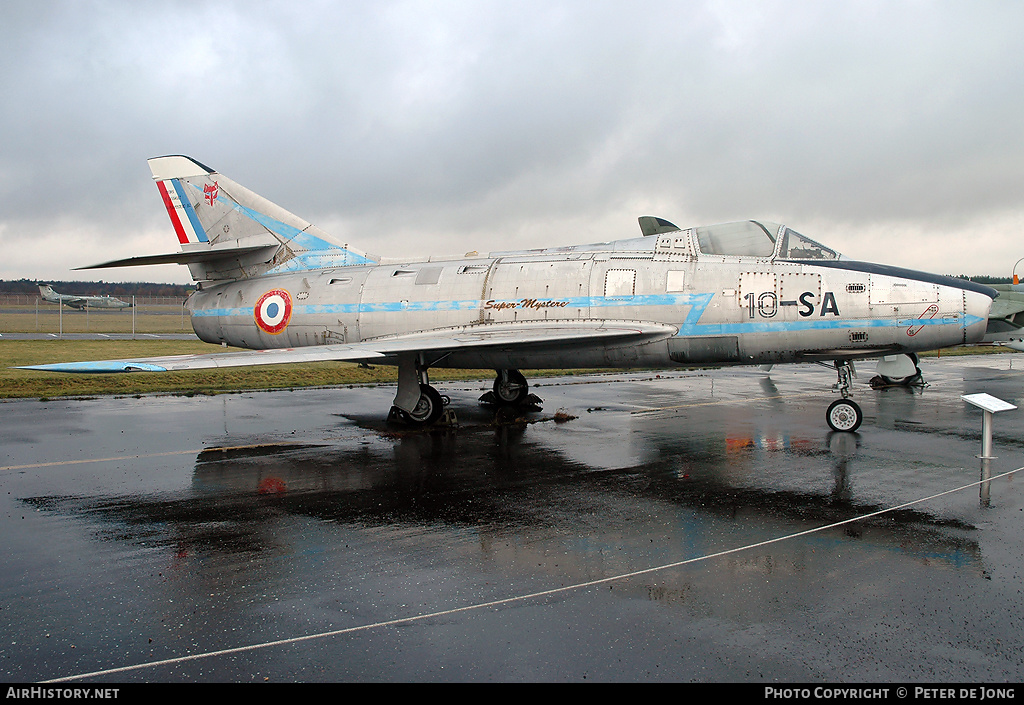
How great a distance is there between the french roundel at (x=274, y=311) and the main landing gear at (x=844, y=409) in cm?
998

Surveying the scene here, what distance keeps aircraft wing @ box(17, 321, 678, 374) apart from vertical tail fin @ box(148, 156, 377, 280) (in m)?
3.53

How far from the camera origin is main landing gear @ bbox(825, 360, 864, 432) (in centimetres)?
1125

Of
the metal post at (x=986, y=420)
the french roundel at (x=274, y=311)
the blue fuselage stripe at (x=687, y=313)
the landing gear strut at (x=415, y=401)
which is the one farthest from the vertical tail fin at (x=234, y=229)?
the metal post at (x=986, y=420)

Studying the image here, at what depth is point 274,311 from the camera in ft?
45.2

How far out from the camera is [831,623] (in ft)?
15.0

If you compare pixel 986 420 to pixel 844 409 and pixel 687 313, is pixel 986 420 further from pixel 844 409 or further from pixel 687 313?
pixel 687 313

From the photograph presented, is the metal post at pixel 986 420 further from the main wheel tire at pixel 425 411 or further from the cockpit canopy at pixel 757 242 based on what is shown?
the main wheel tire at pixel 425 411

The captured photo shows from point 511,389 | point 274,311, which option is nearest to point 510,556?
point 511,389

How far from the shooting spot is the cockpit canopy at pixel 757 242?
11.2m

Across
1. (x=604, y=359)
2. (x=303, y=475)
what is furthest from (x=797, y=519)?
(x=303, y=475)

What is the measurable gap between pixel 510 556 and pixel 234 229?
1165 centimetres

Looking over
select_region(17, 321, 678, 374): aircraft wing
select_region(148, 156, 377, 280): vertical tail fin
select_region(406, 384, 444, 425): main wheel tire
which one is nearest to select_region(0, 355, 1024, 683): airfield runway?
select_region(406, 384, 444, 425): main wheel tire

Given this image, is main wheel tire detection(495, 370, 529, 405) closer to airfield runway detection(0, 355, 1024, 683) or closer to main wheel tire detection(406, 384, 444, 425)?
main wheel tire detection(406, 384, 444, 425)
